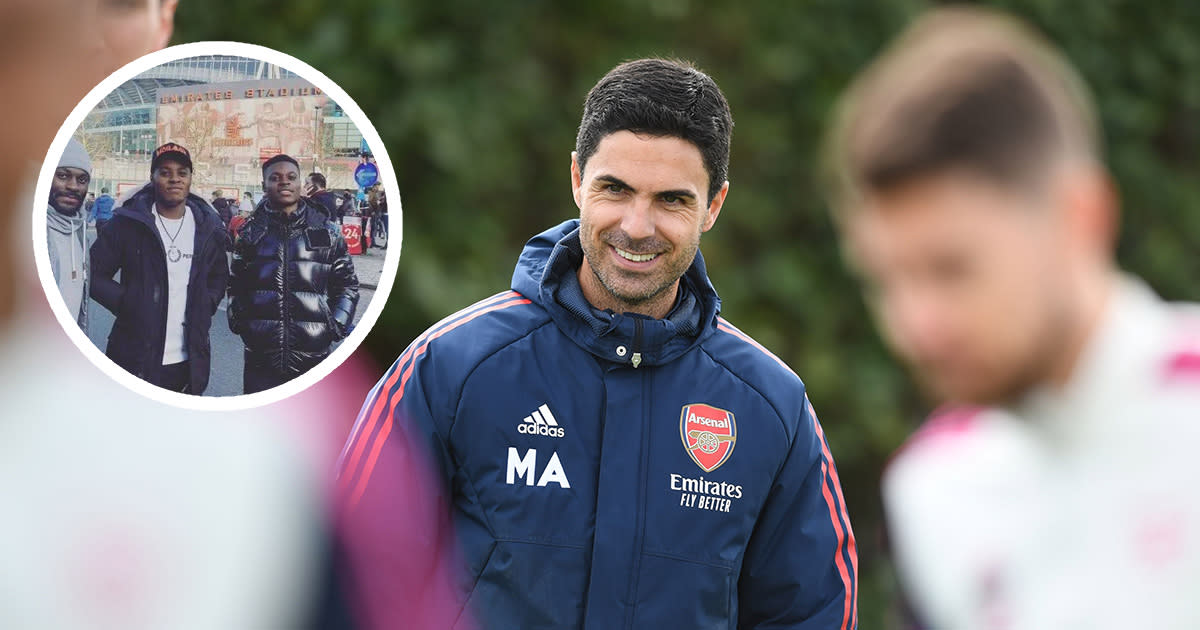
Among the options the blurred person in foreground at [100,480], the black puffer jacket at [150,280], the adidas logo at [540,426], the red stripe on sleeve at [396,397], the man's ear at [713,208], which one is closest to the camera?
the blurred person in foreground at [100,480]

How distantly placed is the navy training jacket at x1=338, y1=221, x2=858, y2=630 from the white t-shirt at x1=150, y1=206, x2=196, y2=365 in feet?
2.46

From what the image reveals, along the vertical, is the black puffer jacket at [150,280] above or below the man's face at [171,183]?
below

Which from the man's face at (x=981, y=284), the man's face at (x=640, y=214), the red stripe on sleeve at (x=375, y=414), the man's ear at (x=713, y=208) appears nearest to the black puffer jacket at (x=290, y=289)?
the red stripe on sleeve at (x=375, y=414)

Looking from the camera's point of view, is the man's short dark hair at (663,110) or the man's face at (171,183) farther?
the man's short dark hair at (663,110)

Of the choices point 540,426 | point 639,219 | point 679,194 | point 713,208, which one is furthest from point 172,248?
point 713,208

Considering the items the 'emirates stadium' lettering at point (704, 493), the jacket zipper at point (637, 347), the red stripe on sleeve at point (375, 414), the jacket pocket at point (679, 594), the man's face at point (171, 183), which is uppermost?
the man's face at point (171, 183)

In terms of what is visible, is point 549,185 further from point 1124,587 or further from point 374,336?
point 1124,587

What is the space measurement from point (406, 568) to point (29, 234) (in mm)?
1291

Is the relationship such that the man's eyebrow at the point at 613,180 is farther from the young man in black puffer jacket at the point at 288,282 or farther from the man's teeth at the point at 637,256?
the young man in black puffer jacket at the point at 288,282

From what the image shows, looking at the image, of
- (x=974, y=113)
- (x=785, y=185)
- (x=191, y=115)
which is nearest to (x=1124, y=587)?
(x=974, y=113)

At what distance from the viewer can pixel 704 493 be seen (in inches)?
105

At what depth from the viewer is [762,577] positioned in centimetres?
273

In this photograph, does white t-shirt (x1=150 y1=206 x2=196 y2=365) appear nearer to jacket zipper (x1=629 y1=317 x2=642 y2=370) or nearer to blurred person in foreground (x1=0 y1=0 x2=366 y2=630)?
blurred person in foreground (x1=0 y1=0 x2=366 y2=630)

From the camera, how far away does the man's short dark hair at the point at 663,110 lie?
2.71 meters
